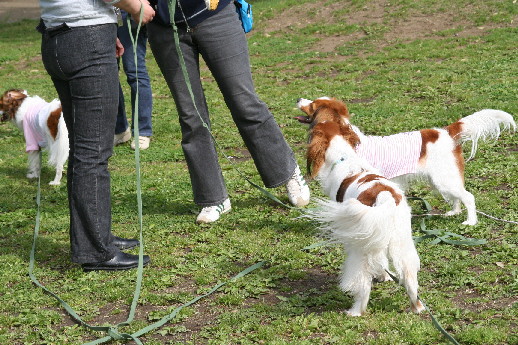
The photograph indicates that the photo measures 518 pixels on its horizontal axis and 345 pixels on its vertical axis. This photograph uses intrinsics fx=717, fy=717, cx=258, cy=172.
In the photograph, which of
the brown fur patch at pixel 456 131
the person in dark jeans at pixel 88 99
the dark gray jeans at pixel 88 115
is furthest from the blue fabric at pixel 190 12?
the brown fur patch at pixel 456 131

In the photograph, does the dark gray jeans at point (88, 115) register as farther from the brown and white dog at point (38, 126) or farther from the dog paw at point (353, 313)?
the brown and white dog at point (38, 126)

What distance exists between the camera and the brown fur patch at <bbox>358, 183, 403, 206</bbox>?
3.76 m

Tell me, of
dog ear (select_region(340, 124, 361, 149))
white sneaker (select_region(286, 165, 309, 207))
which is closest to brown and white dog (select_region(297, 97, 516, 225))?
dog ear (select_region(340, 124, 361, 149))

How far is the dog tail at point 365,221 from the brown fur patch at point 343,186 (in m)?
0.55

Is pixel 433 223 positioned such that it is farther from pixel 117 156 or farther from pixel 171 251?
pixel 117 156

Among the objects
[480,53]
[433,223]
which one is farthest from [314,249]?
[480,53]

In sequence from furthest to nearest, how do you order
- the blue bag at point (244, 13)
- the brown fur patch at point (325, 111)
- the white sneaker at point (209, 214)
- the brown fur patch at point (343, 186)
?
1. the white sneaker at point (209, 214)
2. the blue bag at point (244, 13)
3. the brown fur patch at point (325, 111)
4. the brown fur patch at point (343, 186)

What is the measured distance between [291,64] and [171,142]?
14.7 feet

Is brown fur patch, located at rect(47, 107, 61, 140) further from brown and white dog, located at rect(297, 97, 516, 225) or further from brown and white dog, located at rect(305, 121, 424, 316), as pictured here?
brown and white dog, located at rect(305, 121, 424, 316)

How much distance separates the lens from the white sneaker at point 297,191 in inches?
231

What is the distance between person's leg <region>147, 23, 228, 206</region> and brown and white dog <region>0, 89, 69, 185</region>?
230 centimetres

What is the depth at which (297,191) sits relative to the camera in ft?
19.2

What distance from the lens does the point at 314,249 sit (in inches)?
198

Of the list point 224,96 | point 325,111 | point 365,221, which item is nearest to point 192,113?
point 224,96
